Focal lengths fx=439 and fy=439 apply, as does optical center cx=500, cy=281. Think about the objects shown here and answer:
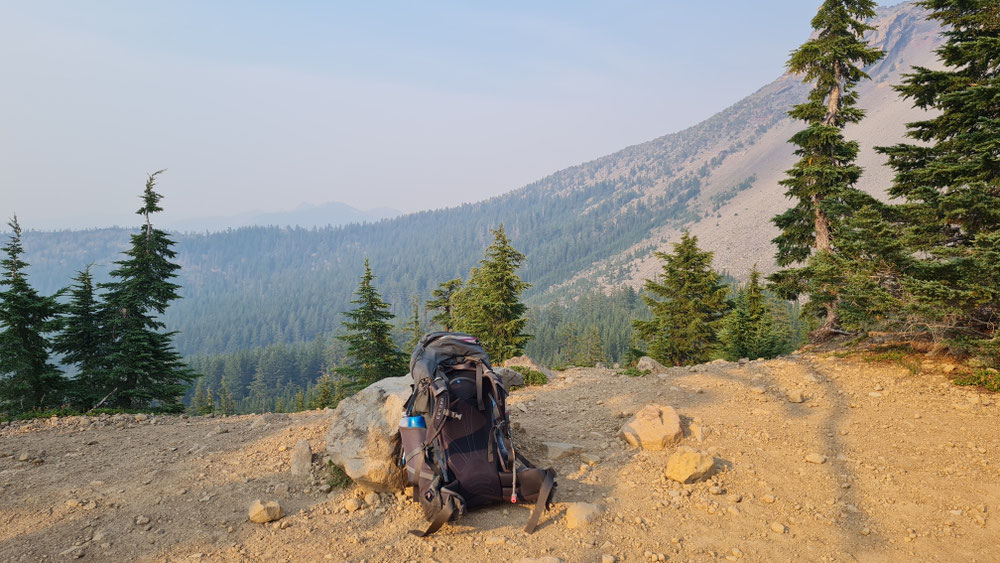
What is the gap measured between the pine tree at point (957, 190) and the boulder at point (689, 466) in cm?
485

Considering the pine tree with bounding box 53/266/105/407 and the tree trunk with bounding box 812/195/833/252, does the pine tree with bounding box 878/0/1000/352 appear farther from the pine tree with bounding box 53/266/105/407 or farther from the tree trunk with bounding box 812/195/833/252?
the pine tree with bounding box 53/266/105/407

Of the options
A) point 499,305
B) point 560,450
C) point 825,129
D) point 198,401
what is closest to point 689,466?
point 560,450

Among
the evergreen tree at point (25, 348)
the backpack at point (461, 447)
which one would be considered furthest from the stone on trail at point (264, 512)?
the evergreen tree at point (25, 348)

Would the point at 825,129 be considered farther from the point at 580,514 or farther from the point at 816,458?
the point at 580,514

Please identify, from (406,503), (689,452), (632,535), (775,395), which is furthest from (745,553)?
(775,395)

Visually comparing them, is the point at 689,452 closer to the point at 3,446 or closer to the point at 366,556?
the point at 366,556

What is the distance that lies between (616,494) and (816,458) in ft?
8.64

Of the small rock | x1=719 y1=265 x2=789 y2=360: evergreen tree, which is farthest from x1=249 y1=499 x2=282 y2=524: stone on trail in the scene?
x1=719 y1=265 x2=789 y2=360: evergreen tree

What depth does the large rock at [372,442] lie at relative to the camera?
16.0 ft

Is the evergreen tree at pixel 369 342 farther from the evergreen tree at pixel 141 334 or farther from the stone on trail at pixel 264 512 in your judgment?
the stone on trail at pixel 264 512

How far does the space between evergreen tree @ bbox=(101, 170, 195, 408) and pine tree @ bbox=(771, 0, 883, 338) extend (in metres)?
21.1

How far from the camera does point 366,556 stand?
3.88m

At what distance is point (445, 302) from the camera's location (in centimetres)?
2534

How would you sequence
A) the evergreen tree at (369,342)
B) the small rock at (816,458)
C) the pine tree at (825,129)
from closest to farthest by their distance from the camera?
the small rock at (816,458), the pine tree at (825,129), the evergreen tree at (369,342)
